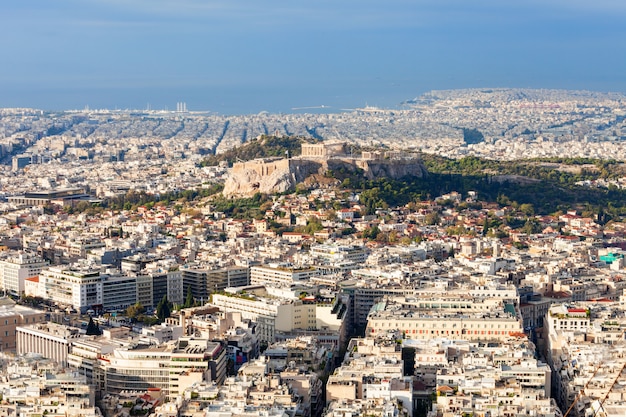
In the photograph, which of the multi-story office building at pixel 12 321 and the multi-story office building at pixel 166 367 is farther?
the multi-story office building at pixel 12 321

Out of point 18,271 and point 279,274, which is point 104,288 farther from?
point 279,274

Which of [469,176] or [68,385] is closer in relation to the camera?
[68,385]

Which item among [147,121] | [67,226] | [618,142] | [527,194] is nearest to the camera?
[67,226]

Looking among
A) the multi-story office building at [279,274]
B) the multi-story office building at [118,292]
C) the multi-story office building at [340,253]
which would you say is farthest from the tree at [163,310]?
the multi-story office building at [340,253]

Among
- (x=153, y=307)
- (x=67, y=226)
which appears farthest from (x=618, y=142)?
(x=153, y=307)

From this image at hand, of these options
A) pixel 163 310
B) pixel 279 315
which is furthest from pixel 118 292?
pixel 279 315

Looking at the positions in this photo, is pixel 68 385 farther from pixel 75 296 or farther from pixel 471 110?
pixel 471 110

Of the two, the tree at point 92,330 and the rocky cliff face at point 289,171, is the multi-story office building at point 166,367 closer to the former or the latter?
the tree at point 92,330
